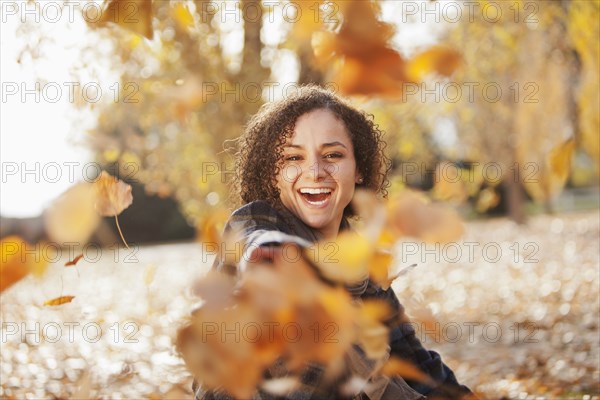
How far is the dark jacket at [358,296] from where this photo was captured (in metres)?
1.59

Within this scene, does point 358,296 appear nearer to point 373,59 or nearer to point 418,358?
point 418,358

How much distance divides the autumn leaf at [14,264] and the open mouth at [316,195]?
72 centimetres

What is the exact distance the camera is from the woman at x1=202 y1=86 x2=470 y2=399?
1861 mm

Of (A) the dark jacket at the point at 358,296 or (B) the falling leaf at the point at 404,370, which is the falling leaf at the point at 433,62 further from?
(B) the falling leaf at the point at 404,370

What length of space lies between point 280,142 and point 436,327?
32.9 inches

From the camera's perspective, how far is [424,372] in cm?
226

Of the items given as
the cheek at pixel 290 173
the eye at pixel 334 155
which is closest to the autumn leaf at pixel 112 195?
the cheek at pixel 290 173

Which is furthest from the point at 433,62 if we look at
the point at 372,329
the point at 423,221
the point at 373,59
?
the point at 372,329

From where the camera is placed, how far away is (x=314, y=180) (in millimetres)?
1897

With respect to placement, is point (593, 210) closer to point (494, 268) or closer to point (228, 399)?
point (494, 268)

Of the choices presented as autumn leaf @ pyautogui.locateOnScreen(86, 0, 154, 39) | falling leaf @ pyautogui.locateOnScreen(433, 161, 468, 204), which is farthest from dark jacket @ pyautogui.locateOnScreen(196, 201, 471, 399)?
falling leaf @ pyautogui.locateOnScreen(433, 161, 468, 204)

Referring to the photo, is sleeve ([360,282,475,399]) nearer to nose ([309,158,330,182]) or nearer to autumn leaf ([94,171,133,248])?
nose ([309,158,330,182])

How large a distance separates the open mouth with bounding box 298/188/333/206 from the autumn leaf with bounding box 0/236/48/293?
0.72m

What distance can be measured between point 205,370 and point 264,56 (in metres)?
4.73
